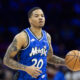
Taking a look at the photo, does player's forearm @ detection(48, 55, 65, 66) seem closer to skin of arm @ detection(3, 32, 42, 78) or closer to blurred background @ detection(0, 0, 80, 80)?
skin of arm @ detection(3, 32, 42, 78)

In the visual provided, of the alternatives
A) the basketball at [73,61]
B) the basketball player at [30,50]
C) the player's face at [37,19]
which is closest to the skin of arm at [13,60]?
the basketball player at [30,50]

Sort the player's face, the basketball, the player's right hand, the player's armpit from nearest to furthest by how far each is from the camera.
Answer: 1. the player's right hand
2. the player's armpit
3. the player's face
4. the basketball

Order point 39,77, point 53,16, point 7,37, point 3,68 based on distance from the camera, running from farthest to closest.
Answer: point 53,16, point 7,37, point 3,68, point 39,77

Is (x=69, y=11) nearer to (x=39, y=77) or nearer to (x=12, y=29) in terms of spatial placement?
(x=12, y=29)

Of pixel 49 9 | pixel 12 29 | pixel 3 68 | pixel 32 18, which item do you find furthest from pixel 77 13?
pixel 32 18

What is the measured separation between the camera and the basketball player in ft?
17.0

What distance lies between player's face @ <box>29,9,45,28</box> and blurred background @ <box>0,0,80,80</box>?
17.6 ft

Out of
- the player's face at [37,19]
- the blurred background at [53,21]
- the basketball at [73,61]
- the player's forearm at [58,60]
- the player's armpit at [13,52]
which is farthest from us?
the blurred background at [53,21]

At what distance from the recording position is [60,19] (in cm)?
1215

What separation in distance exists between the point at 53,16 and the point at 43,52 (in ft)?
21.9

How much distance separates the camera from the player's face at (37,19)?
5.38 metres

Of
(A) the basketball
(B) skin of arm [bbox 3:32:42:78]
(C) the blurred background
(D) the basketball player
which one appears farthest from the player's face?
(C) the blurred background

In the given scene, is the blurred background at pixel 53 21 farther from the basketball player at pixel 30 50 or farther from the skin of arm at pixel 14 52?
the skin of arm at pixel 14 52

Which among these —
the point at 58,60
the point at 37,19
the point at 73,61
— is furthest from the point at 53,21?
the point at 37,19
